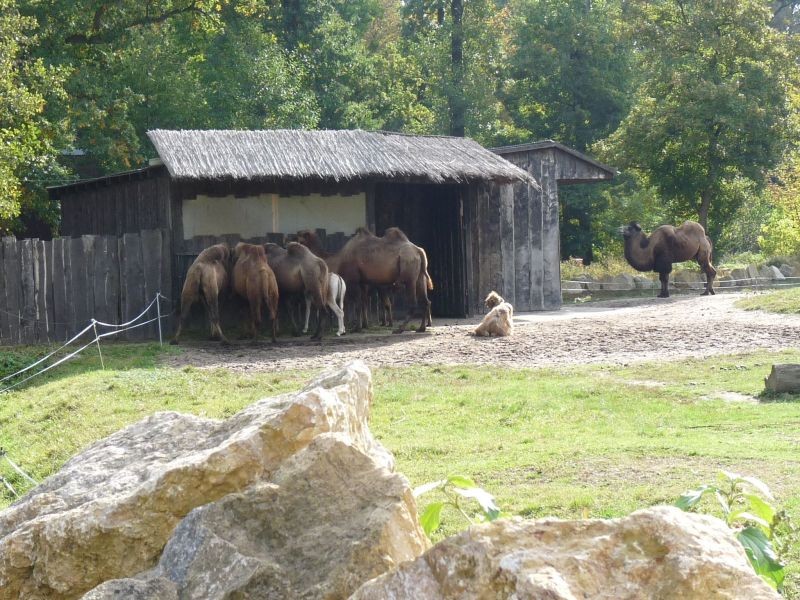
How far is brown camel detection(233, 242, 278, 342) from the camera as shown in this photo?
1812 cm

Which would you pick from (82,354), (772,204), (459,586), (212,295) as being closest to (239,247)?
(212,295)

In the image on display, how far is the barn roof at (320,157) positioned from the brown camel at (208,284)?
1.26 meters

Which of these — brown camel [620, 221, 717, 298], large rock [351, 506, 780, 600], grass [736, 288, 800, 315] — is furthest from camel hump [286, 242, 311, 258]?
large rock [351, 506, 780, 600]

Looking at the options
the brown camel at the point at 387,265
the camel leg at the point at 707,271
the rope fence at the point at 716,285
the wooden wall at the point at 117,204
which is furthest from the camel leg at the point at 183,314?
the rope fence at the point at 716,285

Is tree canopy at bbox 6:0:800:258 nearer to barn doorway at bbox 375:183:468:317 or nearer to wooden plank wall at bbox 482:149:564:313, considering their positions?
barn doorway at bbox 375:183:468:317

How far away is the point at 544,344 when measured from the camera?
16875 millimetres

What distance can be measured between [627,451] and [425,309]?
1080 cm

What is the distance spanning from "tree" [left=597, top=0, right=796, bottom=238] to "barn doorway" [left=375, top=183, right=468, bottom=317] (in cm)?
1071

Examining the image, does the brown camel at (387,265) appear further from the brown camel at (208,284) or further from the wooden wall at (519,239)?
the wooden wall at (519,239)

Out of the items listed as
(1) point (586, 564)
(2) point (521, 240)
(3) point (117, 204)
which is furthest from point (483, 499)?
(2) point (521, 240)

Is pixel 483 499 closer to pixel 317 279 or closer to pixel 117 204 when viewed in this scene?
pixel 317 279

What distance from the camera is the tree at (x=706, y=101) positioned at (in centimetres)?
3175

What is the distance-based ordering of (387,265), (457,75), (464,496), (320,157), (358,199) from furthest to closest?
(457,75)
(358,199)
(320,157)
(387,265)
(464,496)

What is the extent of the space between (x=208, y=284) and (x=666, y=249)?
1236cm
